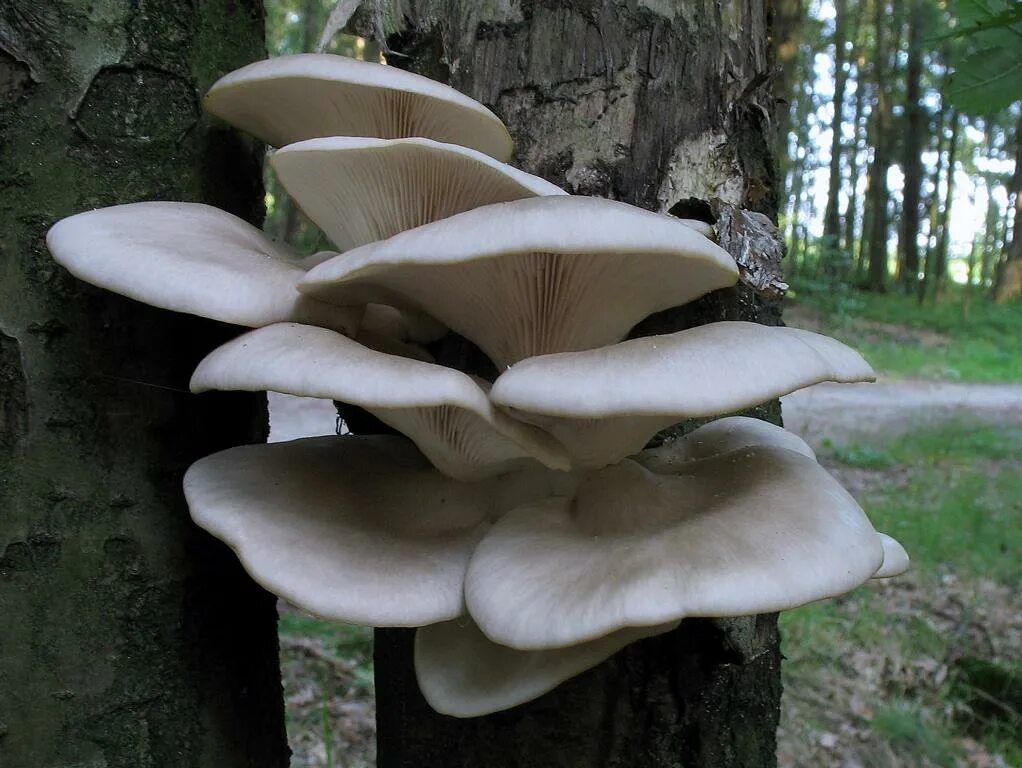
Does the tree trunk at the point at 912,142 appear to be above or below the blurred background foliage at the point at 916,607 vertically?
above

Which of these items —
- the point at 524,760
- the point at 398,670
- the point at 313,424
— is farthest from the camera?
the point at 313,424

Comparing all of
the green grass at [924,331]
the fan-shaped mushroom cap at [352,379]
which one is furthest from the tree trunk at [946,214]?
the fan-shaped mushroom cap at [352,379]

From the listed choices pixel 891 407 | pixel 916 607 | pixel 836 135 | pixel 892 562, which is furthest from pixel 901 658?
pixel 836 135

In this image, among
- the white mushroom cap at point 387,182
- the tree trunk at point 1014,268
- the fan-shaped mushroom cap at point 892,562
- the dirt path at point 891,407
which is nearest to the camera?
the white mushroom cap at point 387,182

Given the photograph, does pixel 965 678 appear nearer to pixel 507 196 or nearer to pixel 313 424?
pixel 507 196

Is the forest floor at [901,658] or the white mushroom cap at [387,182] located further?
the forest floor at [901,658]

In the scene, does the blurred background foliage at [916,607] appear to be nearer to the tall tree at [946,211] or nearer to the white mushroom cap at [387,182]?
the white mushroom cap at [387,182]

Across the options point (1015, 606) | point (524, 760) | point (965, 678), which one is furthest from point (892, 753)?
point (524, 760)
